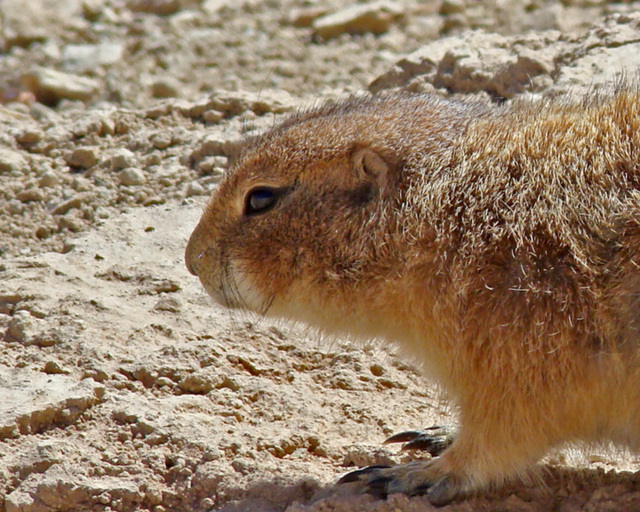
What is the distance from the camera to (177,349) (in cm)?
456

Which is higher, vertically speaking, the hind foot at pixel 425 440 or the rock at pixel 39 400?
the rock at pixel 39 400

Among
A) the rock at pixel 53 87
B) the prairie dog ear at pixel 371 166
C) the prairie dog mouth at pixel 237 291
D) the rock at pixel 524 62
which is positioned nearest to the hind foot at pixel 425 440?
the prairie dog mouth at pixel 237 291

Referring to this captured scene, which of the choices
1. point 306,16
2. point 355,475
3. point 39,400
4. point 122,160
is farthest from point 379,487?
point 306,16

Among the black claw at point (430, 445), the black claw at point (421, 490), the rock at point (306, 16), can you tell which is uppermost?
the rock at point (306, 16)

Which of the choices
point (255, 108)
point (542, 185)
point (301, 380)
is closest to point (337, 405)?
point (301, 380)

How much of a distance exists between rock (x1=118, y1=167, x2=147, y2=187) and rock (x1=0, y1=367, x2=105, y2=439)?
1831mm

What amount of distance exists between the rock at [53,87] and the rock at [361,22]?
90.4 inches

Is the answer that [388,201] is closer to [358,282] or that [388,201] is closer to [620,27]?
[358,282]

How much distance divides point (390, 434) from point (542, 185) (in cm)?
137

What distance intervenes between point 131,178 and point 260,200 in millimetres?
2074

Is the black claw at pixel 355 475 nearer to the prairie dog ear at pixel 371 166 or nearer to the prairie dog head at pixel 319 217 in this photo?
the prairie dog head at pixel 319 217

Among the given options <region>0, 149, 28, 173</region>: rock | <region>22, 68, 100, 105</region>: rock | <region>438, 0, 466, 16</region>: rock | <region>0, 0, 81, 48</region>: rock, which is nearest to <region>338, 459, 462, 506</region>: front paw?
<region>0, 149, 28, 173</region>: rock

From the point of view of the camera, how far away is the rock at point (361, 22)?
9.45m

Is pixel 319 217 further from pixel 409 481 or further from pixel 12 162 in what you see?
pixel 12 162
